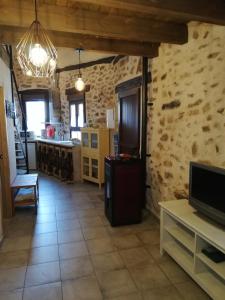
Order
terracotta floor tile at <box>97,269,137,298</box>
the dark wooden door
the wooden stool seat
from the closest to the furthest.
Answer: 1. terracotta floor tile at <box>97,269,137,298</box>
2. the wooden stool seat
3. the dark wooden door

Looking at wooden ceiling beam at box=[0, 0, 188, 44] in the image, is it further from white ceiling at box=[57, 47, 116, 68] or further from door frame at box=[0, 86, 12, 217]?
white ceiling at box=[57, 47, 116, 68]

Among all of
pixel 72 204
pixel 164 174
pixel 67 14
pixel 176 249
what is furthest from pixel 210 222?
pixel 72 204

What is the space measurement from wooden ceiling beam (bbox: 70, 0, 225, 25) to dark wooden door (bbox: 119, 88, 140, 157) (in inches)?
77.5

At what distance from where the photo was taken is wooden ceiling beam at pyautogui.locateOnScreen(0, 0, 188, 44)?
2.09 meters

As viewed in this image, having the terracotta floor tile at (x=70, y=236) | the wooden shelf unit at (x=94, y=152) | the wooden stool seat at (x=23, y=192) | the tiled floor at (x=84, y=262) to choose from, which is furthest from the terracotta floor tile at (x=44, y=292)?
the wooden shelf unit at (x=94, y=152)

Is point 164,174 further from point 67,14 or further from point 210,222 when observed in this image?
point 67,14

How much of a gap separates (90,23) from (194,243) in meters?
2.30

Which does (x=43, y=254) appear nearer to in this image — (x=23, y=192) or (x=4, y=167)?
(x=4, y=167)

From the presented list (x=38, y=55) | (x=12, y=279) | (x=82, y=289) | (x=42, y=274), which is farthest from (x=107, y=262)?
(x=38, y=55)

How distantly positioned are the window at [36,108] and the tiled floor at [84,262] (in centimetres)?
412

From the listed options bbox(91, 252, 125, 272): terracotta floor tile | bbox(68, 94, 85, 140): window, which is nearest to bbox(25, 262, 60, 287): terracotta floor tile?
bbox(91, 252, 125, 272): terracotta floor tile

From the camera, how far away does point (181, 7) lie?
1.91 meters

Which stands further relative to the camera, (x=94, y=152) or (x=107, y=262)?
(x=94, y=152)

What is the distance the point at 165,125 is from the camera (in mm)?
3232
